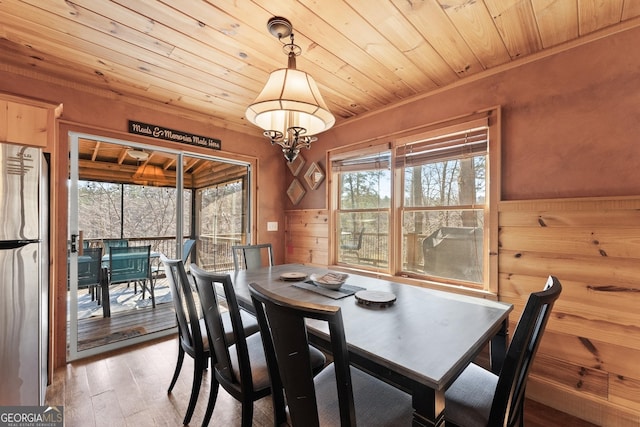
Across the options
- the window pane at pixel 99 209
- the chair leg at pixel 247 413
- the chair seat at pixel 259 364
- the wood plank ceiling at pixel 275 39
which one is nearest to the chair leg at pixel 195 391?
the chair seat at pixel 259 364

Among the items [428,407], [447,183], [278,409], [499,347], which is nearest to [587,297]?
[499,347]

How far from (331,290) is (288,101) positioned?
1.21m

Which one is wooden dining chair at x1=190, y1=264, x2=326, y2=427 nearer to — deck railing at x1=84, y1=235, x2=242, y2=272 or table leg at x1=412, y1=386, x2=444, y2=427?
table leg at x1=412, y1=386, x2=444, y2=427

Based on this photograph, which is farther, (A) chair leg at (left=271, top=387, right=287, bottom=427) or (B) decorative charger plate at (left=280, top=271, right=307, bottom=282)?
(B) decorative charger plate at (left=280, top=271, right=307, bottom=282)

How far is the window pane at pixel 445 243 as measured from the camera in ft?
7.64

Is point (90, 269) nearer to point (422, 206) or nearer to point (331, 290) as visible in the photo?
point (331, 290)

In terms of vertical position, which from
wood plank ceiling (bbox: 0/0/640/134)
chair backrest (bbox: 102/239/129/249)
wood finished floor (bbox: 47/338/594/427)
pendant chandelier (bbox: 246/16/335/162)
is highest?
wood plank ceiling (bbox: 0/0/640/134)

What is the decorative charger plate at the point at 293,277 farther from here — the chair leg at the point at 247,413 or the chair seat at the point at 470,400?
the chair seat at the point at 470,400

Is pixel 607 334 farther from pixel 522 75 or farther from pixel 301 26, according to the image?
pixel 301 26

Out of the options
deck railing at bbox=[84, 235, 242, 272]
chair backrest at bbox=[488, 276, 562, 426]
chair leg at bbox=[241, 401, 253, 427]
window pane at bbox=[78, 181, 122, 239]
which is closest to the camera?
chair backrest at bbox=[488, 276, 562, 426]

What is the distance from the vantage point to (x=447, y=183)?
8.21ft

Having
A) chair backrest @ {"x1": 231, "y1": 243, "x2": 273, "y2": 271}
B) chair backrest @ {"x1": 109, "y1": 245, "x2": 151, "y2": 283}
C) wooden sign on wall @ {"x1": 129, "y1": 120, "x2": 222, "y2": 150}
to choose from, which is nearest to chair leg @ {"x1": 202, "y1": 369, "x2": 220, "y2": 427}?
chair backrest @ {"x1": 231, "y1": 243, "x2": 273, "y2": 271}

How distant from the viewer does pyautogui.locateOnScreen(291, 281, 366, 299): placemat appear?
1.71 meters

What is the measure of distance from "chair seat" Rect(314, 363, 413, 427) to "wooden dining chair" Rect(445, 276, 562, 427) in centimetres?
22
